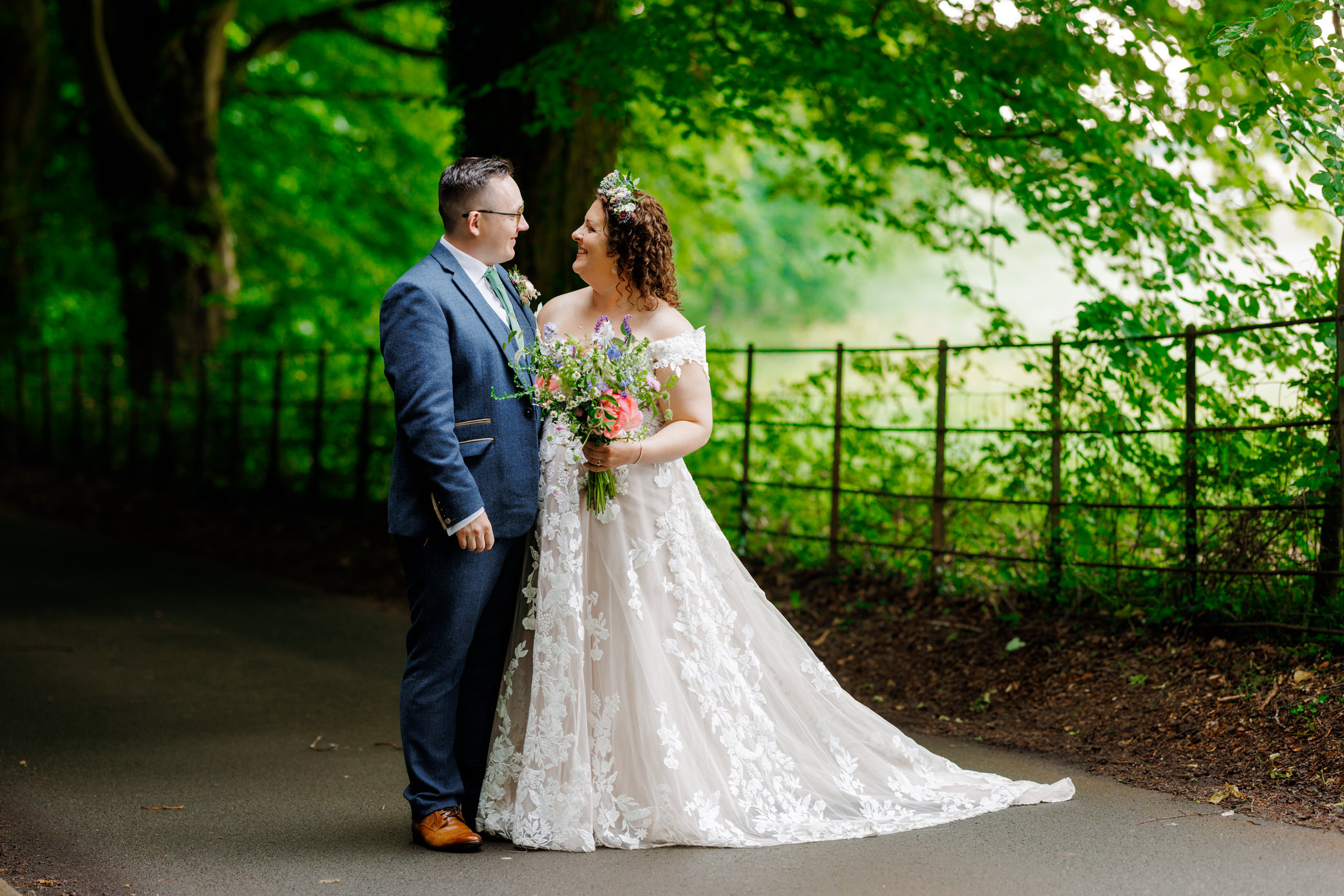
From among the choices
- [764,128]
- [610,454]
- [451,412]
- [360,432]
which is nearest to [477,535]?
[451,412]

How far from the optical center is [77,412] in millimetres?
15859

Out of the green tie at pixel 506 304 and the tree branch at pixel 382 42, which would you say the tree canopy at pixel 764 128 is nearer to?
the tree branch at pixel 382 42

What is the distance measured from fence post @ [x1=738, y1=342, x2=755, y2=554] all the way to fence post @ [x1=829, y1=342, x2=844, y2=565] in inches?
29.2

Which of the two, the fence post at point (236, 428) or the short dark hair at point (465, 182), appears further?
the fence post at point (236, 428)

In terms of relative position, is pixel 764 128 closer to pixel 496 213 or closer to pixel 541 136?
pixel 541 136

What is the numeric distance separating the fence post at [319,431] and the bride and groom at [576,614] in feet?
27.2

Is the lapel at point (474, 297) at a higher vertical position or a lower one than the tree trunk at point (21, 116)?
lower

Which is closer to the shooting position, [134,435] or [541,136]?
[541,136]

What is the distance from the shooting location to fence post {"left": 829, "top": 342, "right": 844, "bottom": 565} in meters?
7.86

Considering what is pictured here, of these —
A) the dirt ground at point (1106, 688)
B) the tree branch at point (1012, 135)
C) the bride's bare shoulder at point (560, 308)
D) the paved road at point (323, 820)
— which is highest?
the tree branch at point (1012, 135)

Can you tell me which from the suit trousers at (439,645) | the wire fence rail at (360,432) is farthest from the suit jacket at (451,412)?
the wire fence rail at (360,432)

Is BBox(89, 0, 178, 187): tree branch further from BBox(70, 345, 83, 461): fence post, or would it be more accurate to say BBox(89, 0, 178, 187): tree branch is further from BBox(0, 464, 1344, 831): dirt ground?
BBox(0, 464, 1344, 831): dirt ground

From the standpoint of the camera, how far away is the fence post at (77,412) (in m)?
15.8

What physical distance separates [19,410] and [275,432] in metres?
7.01
